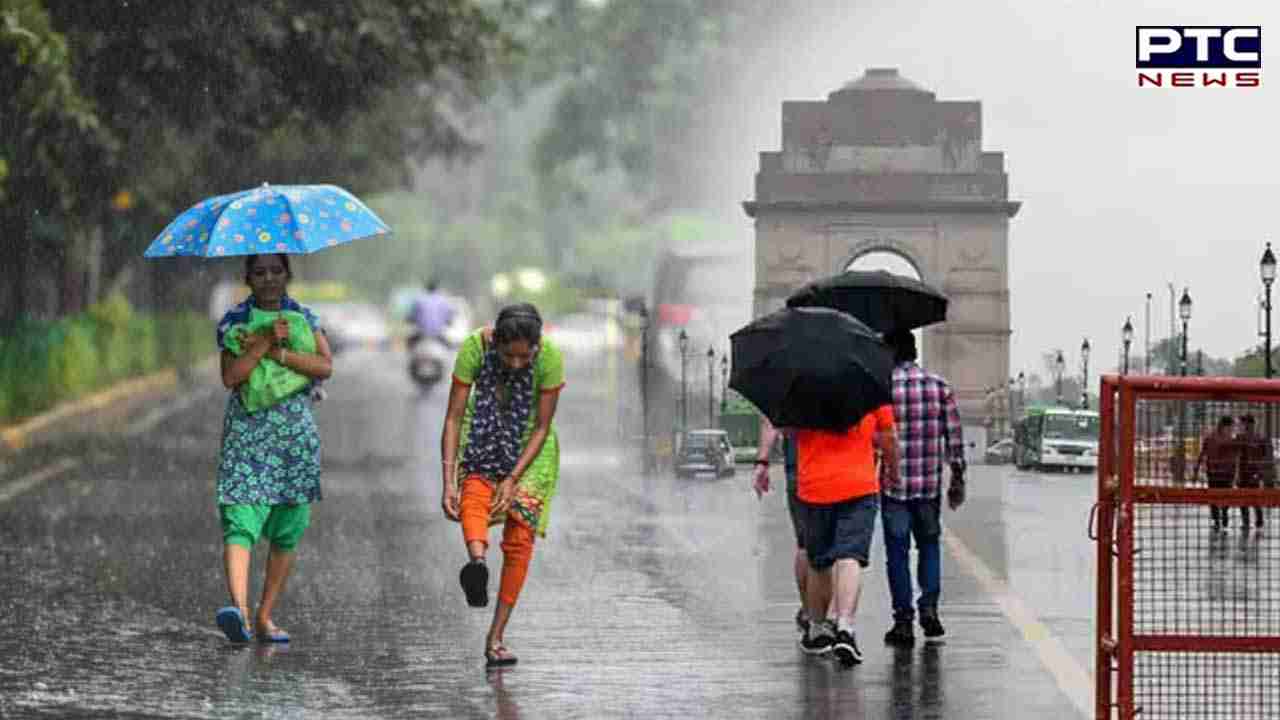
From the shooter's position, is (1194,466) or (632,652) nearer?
(1194,466)

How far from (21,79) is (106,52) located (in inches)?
79.3

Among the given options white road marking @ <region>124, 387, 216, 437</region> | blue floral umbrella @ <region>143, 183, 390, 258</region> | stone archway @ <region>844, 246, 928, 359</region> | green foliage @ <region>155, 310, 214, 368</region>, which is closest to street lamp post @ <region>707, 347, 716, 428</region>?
stone archway @ <region>844, 246, 928, 359</region>

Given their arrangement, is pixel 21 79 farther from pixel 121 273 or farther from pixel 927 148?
pixel 121 273

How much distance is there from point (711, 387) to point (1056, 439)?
3.63 meters

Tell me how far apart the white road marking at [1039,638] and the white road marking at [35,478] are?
7774mm

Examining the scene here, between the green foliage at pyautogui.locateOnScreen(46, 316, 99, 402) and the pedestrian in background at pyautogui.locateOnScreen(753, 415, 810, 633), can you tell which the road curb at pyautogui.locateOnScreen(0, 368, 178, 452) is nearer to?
the green foliage at pyautogui.locateOnScreen(46, 316, 99, 402)

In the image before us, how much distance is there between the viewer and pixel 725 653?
12555 millimetres

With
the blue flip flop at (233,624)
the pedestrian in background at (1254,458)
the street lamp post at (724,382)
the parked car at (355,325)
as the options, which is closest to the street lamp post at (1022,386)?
the street lamp post at (724,382)

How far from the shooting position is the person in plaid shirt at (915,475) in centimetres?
1273

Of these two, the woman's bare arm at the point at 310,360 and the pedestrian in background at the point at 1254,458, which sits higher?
the woman's bare arm at the point at 310,360

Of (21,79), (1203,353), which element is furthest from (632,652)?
(21,79)

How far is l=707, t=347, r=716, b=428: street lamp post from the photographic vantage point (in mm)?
19812

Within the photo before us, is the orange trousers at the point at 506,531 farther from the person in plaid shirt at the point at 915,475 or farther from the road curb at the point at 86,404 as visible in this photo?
the road curb at the point at 86,404

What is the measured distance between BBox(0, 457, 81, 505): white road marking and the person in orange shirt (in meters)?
10.0
